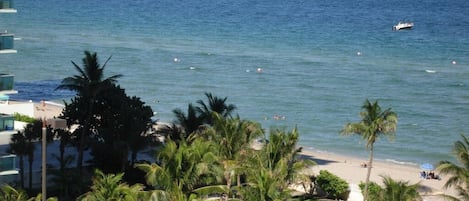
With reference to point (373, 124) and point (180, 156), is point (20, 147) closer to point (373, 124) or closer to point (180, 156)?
point (180, 156)

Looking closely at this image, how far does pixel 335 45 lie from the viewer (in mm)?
122875

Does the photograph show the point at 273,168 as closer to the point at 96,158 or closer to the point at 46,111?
the point at 96,158

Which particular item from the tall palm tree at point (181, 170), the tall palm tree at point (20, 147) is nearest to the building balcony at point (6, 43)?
the tall palm tree at point (20, 147)

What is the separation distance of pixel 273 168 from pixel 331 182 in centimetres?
931

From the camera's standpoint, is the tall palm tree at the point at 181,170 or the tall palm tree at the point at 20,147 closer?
the tall palm tree at the point at 181,170

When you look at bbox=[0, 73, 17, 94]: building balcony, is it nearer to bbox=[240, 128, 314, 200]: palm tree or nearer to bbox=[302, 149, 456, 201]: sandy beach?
bbox=[240, 128, 314, 200]: palm tree

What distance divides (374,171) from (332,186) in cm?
996

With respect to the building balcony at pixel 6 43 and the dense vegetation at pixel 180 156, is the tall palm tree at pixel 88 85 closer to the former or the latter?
the dense vegetation at pixel 180 156

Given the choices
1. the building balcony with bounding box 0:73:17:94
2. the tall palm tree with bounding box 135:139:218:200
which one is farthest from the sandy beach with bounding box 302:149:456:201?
the building balcony with bounding box 0:73:17:94

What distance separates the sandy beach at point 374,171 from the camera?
50303mm

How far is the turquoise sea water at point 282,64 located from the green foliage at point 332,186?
14.9 meters

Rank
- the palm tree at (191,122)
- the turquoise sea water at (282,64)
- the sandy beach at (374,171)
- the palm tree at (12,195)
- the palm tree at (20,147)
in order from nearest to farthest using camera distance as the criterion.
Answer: the palm tree at (12,195), the palm tree at (20,147), the palm tree at (191,122), the sandy beach at (374,171), the turquoise sea water at (282,64)

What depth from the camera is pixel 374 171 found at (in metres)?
55.2

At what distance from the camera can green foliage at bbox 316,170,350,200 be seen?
1799 inches
